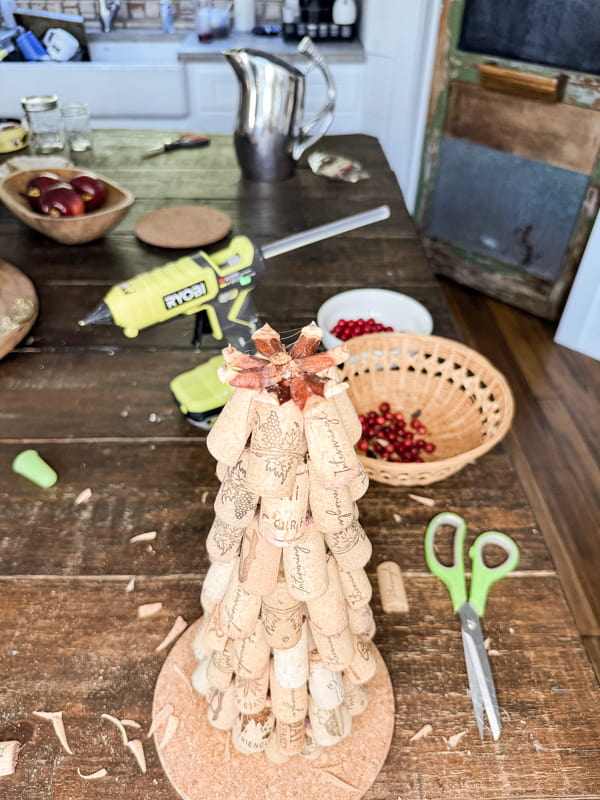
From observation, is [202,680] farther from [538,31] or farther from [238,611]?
[538,31]

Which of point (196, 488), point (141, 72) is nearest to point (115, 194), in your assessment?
point (196, 488)

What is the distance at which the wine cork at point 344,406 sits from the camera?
1.48 ft

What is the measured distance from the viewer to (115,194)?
1.52 m

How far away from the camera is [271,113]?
1685mm

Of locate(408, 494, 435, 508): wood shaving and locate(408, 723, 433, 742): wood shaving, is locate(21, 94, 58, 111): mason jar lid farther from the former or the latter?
locate(408, 723, 433, 742): wood shaving

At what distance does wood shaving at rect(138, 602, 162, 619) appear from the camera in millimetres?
726

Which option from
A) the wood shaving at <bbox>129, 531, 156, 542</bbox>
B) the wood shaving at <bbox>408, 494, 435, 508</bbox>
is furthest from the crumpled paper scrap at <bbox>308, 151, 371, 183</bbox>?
the wood shaving at <bbox>129, 531, 156, 542</bbox>

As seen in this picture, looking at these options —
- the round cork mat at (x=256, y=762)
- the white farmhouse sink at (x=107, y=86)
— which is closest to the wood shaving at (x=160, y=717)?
the round cork mat at (x=256, y=762)

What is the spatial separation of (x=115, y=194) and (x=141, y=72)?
5.89ft

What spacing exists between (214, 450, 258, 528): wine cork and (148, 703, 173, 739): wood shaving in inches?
10.6

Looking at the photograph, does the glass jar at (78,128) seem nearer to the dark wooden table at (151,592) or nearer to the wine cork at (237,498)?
the dark wooden table at (151,592)

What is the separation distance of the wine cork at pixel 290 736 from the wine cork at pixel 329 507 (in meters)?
0.23

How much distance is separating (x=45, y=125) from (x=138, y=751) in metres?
1.87

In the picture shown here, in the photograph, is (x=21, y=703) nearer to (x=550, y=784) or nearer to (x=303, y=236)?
(x=550, y=784)
